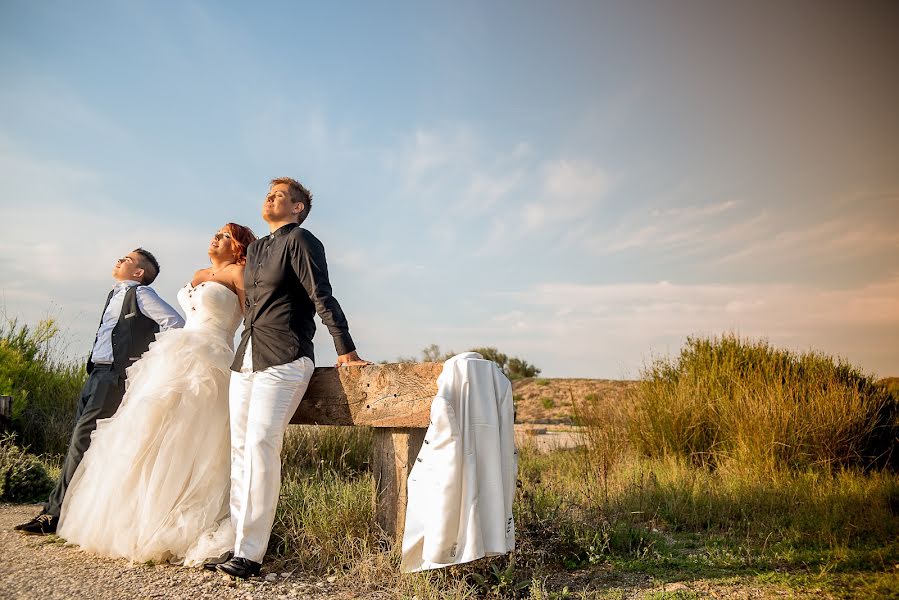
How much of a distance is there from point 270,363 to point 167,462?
38.3 inches

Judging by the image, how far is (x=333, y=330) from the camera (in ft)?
12.5

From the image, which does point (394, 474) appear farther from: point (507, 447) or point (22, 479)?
point (22, 479)

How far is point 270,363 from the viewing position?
12.3 ft

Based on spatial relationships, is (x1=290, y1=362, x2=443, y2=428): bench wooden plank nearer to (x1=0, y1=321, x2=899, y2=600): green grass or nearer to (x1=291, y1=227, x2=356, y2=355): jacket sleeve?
(x1=291, y1=227, x2=356, y2=355): jacket sleeve

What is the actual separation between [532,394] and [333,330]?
1470cm

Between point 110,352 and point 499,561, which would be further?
point 110,352

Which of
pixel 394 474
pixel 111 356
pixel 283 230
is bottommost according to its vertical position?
pixel 394 474

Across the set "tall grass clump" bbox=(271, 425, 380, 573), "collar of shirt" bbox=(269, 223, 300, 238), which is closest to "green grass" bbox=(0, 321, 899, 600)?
"tall grass clump" bbox=(271, 425, 380, 573)

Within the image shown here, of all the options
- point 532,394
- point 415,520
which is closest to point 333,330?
point 415,520

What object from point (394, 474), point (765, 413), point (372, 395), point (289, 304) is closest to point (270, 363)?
point (289, 304)

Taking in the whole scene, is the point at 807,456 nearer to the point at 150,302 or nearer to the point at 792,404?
the point at 792,404

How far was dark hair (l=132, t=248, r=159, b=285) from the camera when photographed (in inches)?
205

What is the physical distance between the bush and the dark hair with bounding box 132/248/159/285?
2.83 metres

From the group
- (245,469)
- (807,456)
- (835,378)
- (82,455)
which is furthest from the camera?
(835,378)
